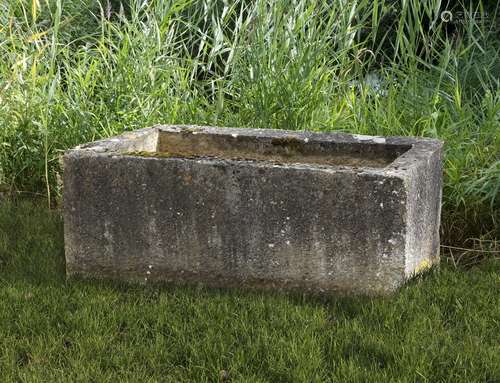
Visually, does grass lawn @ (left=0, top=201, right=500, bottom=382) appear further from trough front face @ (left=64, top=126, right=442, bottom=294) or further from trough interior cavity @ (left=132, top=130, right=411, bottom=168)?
trough interior cavity @ (left=132, top=130, right=411, bottom=168)

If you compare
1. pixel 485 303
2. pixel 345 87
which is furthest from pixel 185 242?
pixel 345 87

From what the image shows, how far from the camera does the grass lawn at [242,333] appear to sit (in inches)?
107

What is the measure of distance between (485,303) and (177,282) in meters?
1.23

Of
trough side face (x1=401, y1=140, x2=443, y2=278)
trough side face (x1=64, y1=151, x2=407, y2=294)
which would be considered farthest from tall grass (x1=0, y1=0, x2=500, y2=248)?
trough side face (x1=64, y1=151, x2=407, y2=294)

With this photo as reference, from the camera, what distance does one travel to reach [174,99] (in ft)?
15.8

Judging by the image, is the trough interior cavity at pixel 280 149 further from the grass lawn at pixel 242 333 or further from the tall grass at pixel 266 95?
the grass lawn at pixel 242 333

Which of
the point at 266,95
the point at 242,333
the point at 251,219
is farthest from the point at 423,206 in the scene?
the point at 266,95

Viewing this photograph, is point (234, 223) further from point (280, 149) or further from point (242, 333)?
point (280, 149)

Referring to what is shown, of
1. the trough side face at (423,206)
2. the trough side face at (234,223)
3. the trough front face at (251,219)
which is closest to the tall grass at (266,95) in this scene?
the trough side face at (423,206)

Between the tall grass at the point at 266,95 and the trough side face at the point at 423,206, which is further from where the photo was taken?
the tall grass at the point at 266,95

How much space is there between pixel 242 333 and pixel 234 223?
52 cm

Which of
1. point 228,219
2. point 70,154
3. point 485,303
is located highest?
point 70,154

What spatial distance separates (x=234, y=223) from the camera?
3.32 metres

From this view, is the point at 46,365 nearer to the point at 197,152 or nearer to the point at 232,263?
the point at 232,263
